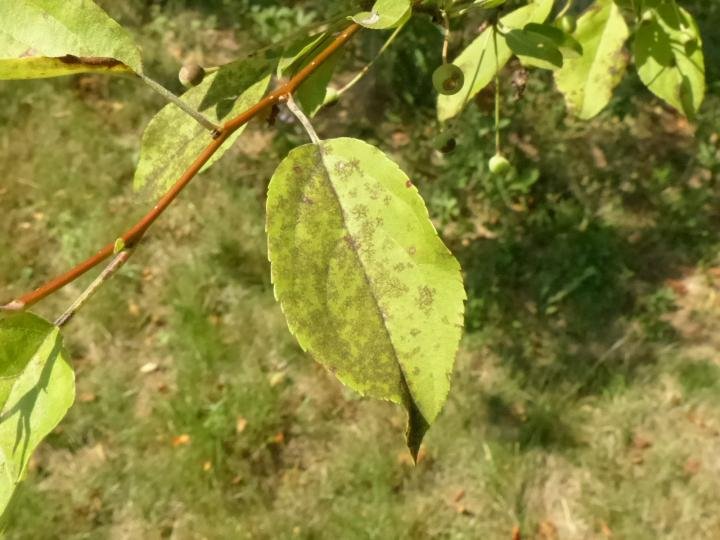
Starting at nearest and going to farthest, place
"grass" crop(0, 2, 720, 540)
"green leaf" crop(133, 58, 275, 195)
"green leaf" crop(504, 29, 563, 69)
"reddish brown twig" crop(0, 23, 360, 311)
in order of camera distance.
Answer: "reddish brown twig" crop(0, 23, 360, 311)
"green leaf" crop(133, 58, 275, 195)
"green leaf" crop(504, 29, 563, 69)
"grass" crop(0, 2, 720, 540)

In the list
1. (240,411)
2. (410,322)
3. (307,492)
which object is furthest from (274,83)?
(410,322)

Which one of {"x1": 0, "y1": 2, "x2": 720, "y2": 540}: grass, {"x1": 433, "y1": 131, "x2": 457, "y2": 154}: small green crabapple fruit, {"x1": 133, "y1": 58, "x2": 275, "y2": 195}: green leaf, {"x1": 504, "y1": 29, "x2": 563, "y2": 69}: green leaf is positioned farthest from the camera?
{"x1": 0, "y1": 2, "x2": 720, "y2": 540}: grass

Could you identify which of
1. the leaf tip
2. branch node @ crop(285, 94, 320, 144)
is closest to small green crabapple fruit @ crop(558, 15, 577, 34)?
branch node @ crop(285, 94, 320, 144)

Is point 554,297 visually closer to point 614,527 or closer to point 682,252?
point 682,252

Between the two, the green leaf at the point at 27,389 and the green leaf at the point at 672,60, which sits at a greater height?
the green leaf at the point at 27,389

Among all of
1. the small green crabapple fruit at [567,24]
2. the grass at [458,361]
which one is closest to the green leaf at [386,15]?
the small green crabapple fruit at [567,24]

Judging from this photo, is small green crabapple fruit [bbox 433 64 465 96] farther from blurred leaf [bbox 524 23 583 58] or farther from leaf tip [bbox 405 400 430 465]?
leaf tip [bbox 405 400 430 465]

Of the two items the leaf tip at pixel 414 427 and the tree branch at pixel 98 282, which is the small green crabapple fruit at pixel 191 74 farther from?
the leaf tip at pixel 414 427
